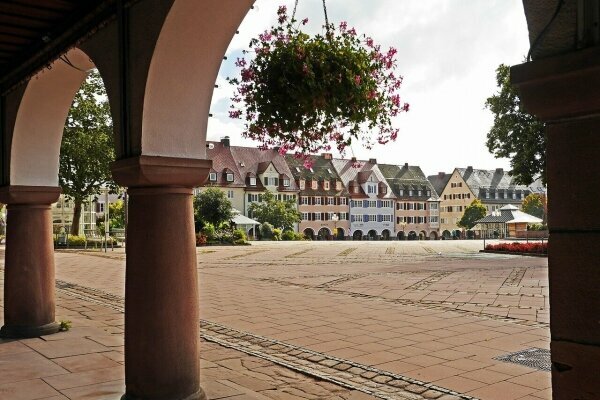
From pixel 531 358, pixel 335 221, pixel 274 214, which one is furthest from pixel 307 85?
pixel 335 221

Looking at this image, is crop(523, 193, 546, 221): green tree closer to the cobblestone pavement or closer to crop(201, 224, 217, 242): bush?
crop(201, 224, 217, 242): bush

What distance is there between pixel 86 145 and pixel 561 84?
93.2 feet

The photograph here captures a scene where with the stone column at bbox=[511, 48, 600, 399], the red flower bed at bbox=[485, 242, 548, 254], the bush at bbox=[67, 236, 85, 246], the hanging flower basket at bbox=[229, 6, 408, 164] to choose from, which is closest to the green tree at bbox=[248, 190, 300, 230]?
the bush at bbox=[67, 236, 85, 246]

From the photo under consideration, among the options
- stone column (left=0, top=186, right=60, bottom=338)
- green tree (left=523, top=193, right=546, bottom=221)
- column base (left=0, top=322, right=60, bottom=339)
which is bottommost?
column base (left=0, top=322, right=60, bottom=339)

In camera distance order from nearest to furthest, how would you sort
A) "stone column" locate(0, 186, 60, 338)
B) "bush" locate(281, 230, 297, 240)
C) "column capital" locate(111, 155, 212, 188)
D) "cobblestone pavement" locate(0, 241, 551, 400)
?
1. "column capital" locate(111, 155, 212, 188)
2. "cobblestone pavement" locate(0, 241, 551, 400)
3. "stone column" locate(0, 186, 60, 338)
4. "bush" locate(281, 230, 297, 240)

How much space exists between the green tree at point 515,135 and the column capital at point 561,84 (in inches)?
838

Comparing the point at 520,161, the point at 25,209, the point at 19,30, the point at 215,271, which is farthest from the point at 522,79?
the point at 520,161

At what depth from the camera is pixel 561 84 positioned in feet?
5.24

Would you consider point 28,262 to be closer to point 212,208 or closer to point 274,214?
point 212,208

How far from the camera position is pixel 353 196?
71562mm

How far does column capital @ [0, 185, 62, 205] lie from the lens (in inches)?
243

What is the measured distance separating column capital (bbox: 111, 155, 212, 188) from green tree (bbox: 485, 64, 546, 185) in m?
19.8

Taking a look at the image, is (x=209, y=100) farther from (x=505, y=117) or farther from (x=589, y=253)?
(x=505, y=117)

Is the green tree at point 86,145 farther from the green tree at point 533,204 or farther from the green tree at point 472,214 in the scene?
the green tree at point 533,204
